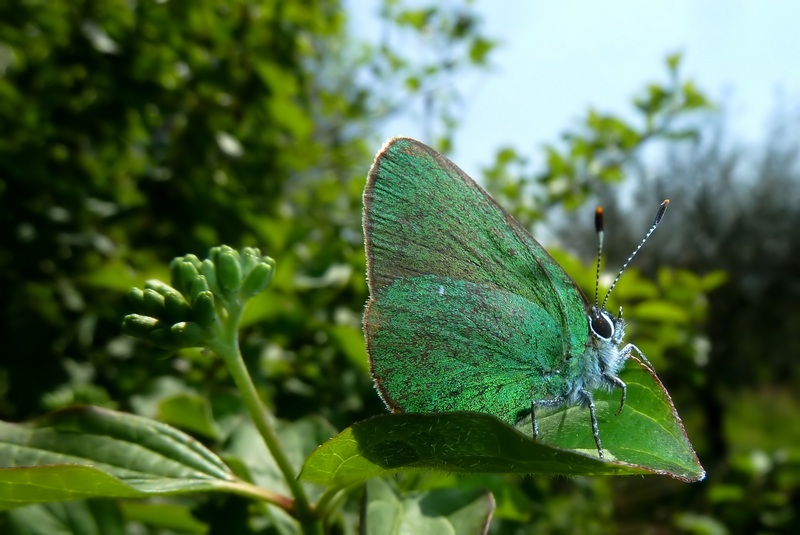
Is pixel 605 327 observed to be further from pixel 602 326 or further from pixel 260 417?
pixel 260 417

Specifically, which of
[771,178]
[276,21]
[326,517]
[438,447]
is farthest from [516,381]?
[771,178]

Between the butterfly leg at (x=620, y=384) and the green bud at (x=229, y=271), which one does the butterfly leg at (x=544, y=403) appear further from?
the green bud at (x=229, y=271)

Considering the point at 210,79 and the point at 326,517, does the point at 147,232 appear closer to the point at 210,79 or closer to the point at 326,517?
the point at 210,79

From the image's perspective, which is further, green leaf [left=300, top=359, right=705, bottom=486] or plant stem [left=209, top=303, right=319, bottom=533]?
plant stem [left=209, top=303, right=319, bottom=533]

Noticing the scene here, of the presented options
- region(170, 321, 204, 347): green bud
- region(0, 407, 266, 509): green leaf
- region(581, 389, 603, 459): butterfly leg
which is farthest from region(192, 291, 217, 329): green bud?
region(581, 389, 603, 459): butterfly leg

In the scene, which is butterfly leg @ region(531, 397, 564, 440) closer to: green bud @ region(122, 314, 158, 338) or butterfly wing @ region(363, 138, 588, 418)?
butterfly wing @ region(363, 138, 588, 418)

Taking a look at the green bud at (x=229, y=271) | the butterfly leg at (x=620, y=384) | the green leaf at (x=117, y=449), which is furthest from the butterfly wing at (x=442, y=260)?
the green leaf at (x=117, y=449)
